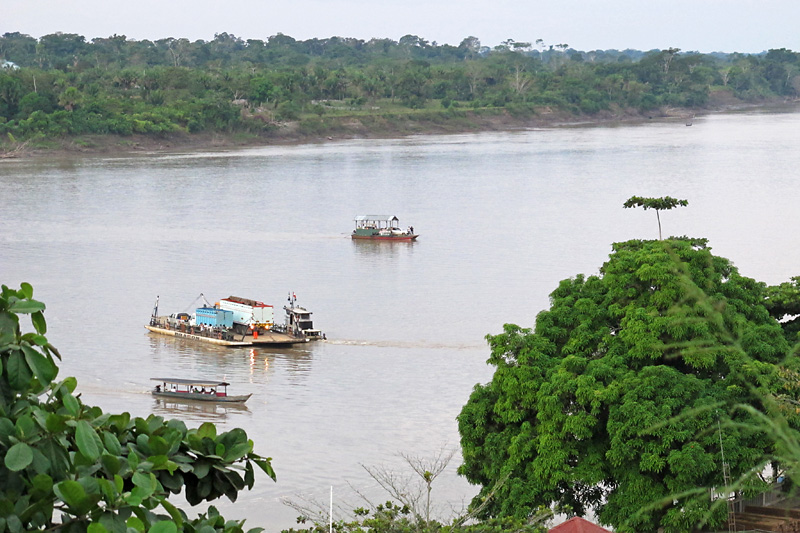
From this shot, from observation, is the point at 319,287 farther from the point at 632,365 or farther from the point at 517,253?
the point at 632,365

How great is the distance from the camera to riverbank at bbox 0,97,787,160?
210ft

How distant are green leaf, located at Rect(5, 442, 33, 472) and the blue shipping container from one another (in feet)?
67.7

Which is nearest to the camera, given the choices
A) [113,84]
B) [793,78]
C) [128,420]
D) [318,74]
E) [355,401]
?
[128,420]

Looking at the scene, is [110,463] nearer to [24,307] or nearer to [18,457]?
[18,457]

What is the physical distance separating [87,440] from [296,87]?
79.2 meters

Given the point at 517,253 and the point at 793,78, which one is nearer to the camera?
the point at 517,253

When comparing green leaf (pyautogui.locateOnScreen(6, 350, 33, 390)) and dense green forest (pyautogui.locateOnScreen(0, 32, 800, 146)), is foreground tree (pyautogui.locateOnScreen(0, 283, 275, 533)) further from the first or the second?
dense green forest (pyautogui.locateOnScreen(0, 32, 800, 146))

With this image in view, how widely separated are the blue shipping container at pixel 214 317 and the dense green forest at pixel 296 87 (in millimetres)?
41966

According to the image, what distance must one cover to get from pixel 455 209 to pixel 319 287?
14.7 meters

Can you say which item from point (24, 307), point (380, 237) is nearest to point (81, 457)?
point (24, 307)

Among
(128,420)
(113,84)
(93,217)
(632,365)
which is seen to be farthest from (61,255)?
(113,84)

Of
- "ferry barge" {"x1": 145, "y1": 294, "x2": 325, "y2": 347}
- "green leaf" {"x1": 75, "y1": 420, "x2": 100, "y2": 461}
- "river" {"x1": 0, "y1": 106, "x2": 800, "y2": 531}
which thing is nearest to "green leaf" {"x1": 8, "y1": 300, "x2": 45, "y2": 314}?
"green leaf" {"x1": 75, "y1": 420, "x2": 100, "y2": 461}

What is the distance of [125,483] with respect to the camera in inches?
165

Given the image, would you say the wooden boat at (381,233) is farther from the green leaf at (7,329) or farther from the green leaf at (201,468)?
the green leaf at (7,329)
